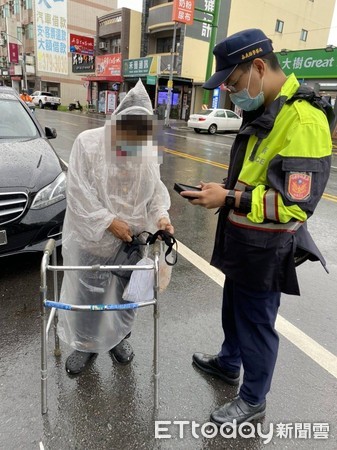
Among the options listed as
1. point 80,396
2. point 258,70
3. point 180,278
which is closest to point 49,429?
point 80,396

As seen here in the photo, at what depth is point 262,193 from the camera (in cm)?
161

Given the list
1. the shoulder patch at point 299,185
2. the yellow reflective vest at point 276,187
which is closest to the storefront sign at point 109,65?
the yellow reflective vest at point 276,187

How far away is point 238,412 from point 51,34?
4383cm

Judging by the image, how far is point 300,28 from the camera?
31422 mm

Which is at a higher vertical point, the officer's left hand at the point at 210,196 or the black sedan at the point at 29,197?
the officer's left hand at the point at 210,196

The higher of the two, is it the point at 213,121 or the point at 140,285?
the point at 213,121

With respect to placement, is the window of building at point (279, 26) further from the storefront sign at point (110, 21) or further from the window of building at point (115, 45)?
the window of building at point (115, 45)

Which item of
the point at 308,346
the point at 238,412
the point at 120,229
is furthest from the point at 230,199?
the point at 308,346

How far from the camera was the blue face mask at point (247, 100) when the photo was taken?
1719 millimetres

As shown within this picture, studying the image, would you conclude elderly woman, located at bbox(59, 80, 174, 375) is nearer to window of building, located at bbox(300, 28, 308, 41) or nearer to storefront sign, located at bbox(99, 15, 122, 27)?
storefront sign, located at bbox(99, 15, 122, 27)

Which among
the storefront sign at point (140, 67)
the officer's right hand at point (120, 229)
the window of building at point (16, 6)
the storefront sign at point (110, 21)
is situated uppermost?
the window of building at point (16, 6)

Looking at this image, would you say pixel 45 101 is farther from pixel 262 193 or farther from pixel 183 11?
pixel 262 193

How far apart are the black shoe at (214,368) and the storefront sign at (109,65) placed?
32026mm

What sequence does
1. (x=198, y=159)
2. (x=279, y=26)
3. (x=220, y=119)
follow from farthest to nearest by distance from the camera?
(x=279, y=26), (x=220, y=119), (x=198, y=159)
